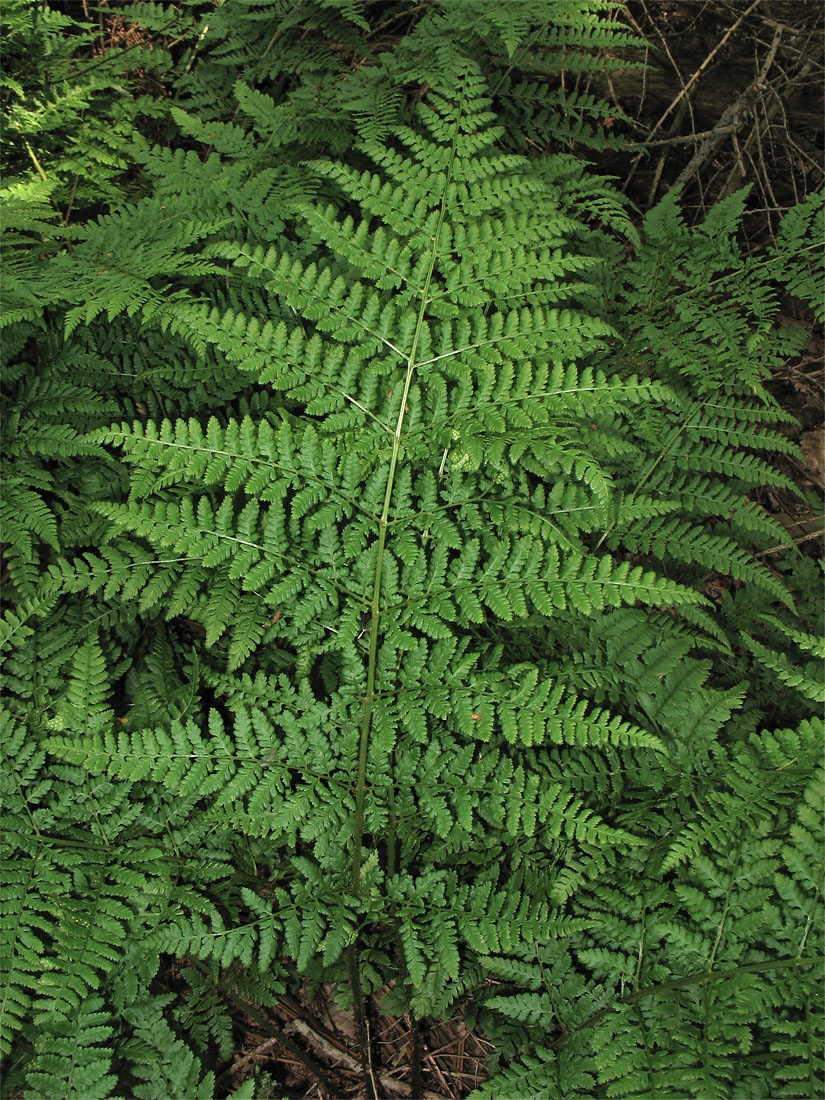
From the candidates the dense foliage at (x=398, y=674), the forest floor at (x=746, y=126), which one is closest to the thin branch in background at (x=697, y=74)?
the forest floor at (x=746, y=126)

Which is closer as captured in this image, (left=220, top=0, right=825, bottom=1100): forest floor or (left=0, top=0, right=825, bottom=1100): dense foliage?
(left=0, top=0, right=825, bottom=1100): dense foliage

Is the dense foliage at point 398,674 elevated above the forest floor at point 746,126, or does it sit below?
below

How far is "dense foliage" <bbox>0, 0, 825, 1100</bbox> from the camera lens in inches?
91.2

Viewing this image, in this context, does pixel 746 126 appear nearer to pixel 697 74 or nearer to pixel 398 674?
pixel 697 74

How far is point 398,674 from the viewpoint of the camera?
2553mm

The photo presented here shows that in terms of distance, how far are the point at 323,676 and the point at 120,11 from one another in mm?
4253

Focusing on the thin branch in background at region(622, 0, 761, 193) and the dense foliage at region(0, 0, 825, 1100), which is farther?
the thin branch in background at region(622, 0, 761, 193)

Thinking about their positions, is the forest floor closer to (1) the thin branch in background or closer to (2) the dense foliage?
(1) the thin branch in background

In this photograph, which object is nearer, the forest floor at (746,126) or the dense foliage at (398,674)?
the dense foliage at (398,674)

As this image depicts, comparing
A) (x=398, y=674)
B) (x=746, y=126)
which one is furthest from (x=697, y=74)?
(x=398, y=674)

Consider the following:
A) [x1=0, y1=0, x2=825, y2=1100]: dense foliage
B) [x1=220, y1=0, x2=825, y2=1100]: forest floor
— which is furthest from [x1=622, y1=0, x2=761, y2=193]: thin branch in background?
[x1=0, y1=0, x2=825, y2=1100]: dense foliage

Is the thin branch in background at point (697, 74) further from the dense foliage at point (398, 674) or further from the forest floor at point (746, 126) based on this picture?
the dense foliage at point (398, 674)

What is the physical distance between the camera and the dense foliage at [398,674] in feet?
7.60

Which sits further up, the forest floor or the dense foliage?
the forest floor
